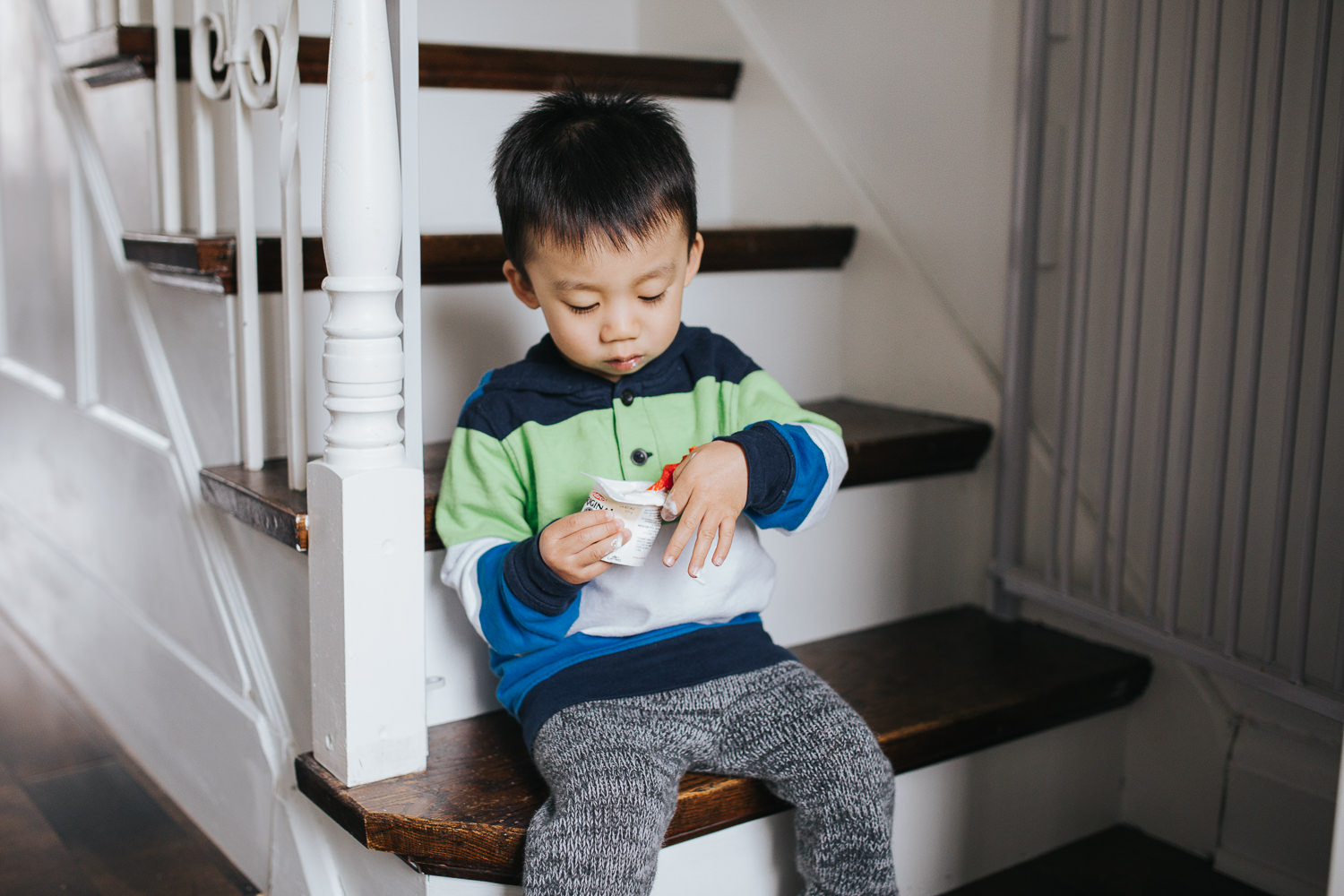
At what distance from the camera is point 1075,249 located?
1492 millimetres

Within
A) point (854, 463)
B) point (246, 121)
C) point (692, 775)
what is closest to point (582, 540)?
point (692, 775)

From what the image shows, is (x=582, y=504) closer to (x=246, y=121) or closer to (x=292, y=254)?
(x=292, y=254)

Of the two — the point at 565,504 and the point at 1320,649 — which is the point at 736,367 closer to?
the point at 565,504

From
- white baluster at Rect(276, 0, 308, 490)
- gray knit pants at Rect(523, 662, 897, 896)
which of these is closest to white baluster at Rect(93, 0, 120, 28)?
white baluster at Rect(276, 0, 308, 490)

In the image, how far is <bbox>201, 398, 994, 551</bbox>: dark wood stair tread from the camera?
1.25 m

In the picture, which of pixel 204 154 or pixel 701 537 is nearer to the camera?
pixel 701 537

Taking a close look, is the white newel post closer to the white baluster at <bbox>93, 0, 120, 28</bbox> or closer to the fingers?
the fingers

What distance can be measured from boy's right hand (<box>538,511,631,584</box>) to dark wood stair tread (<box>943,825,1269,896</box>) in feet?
2.25

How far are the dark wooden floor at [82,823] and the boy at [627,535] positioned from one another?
0.61 m

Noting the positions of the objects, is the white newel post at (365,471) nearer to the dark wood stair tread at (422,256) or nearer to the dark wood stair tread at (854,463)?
the dark wood stair tread at (854,463)

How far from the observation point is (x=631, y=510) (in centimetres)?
108

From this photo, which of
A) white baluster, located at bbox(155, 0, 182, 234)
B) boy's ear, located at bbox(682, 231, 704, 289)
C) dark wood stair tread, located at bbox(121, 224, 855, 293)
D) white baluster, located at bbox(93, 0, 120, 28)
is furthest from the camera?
white baluster, located at bbox(93, 0, 120, 28)

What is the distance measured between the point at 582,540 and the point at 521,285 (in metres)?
0.32

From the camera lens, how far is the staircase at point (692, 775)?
1.13 metres
